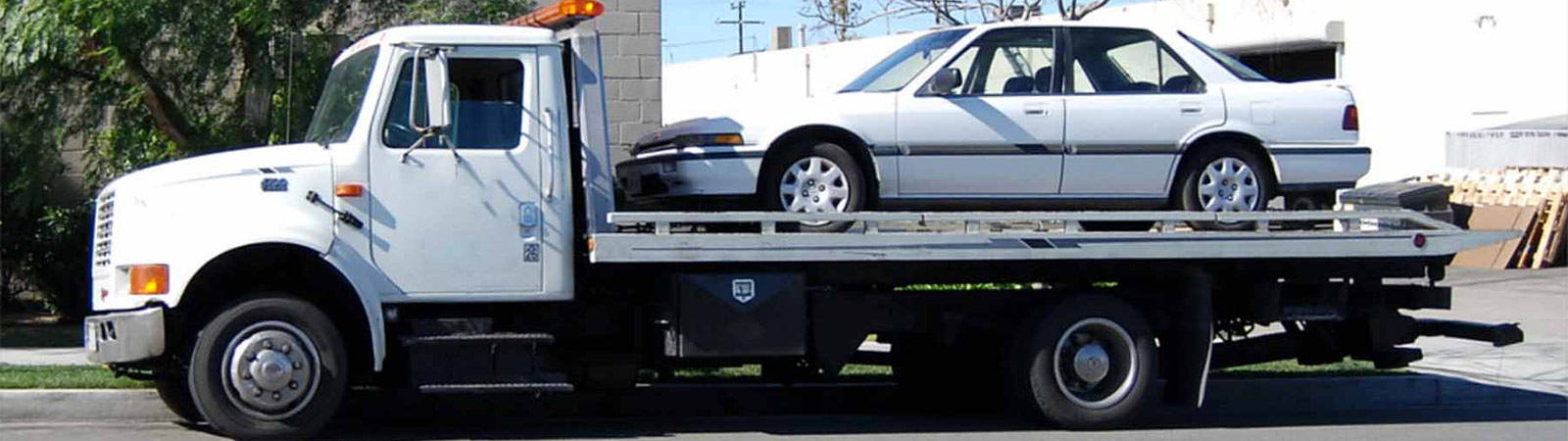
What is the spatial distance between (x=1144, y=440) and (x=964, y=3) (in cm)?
2312

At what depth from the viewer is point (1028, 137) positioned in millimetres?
10523

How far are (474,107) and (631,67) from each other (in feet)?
27.4

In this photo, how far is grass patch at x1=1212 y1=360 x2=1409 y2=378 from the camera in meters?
12.8

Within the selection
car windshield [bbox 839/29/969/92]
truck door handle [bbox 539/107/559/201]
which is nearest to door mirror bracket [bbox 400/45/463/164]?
truck door handle [bbox 539/107/559/201]

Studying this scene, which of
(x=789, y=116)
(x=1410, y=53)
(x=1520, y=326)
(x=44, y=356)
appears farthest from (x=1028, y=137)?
(x=1410, y=53)

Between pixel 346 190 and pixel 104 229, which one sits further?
pixel 104 229

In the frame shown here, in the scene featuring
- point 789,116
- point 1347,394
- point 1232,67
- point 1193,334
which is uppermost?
point 1232,67

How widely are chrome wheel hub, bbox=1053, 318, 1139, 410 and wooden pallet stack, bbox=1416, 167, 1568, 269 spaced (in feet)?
46.2

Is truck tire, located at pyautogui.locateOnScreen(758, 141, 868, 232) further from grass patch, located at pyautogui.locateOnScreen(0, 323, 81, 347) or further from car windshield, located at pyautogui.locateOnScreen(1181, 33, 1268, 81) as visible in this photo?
grass patch, located at pyautogui.locateOnScreen(0, 323, 81, 347)

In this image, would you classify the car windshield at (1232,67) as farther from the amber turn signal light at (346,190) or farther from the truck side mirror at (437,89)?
the amber turn signal light at (346,190)

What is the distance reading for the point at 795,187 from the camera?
1036 cm

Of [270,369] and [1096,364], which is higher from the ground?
[270,369]

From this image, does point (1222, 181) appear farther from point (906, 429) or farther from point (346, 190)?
point (346, 190)

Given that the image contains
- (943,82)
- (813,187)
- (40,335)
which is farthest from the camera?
(40,335)
